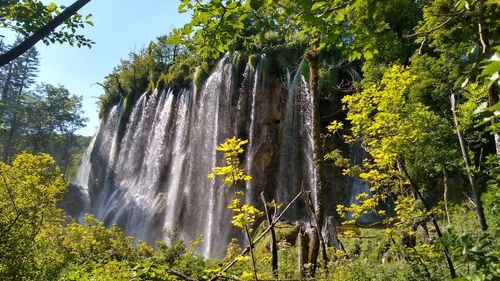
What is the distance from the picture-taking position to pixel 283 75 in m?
20.5

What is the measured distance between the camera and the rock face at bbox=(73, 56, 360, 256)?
19.0 meters

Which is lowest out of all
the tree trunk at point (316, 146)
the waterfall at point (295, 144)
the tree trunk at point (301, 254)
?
the tree trunk at point (301, 254)

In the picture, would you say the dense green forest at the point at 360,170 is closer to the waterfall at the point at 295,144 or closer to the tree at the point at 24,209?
the tree at the point at 24,209

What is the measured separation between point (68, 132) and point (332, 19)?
5225 cm

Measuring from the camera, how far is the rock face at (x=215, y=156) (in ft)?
62.4

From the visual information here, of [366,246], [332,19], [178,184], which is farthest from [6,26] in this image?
[178,184]

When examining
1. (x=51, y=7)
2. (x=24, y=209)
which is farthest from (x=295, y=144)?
(x=51, y=7)

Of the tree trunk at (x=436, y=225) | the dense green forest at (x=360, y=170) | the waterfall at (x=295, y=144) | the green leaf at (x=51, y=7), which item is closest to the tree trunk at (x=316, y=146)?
the dense green forest at (x=360, y=170)

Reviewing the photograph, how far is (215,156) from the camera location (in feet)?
65.9

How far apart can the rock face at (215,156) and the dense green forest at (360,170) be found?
1529 mm

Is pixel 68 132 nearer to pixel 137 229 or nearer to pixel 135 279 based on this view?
pixel 137 229

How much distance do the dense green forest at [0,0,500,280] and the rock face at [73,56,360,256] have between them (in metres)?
1.53

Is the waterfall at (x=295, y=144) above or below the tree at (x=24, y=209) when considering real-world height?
above

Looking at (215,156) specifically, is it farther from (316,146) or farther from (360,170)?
(316,146)
